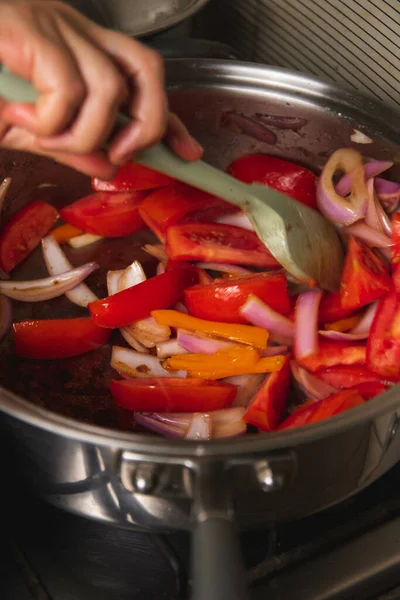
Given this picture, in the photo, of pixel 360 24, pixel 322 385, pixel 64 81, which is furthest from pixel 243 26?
pixel 64 81

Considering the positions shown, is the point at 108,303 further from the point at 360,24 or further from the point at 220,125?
the point at 360,24

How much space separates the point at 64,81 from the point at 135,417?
541mm

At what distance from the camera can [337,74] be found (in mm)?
1299

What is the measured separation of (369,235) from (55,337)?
0.56m

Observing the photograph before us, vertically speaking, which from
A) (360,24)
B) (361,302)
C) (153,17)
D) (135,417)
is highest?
(360,24)

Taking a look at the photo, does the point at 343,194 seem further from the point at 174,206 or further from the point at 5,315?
the point at 5,315

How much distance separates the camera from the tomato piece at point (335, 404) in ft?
2.70

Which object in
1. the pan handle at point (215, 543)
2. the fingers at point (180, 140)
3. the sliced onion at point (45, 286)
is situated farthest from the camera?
the sliced onion at point (45, 286)

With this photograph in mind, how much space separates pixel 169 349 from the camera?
41.6 inches

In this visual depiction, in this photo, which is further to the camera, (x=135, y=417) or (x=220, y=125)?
(x=220, y=125)

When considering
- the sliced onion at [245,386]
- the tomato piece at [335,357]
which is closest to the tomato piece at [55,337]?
the sliced onion at [245,386]

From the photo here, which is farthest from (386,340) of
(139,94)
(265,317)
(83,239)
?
(83,239)

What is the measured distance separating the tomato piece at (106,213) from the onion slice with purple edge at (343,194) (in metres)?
0.34

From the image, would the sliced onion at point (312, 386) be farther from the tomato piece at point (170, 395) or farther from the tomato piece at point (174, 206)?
the tomato piece at point (174, 206)
